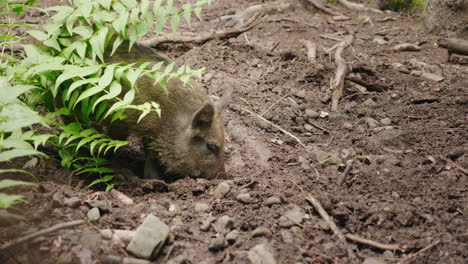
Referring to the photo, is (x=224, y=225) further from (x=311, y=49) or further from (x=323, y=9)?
(x=323, y=9)

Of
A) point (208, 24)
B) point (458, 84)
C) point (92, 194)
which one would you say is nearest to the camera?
point (92, 194)

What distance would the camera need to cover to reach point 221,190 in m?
4.35

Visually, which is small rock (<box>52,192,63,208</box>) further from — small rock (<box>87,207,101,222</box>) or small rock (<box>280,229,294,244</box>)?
small rock (<box>280,229,294,244</box>)

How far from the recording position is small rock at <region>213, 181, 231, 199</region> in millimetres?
4309

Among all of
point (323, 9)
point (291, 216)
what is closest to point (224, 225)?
point (291, 216)

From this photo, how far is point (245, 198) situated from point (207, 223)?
1.70ft

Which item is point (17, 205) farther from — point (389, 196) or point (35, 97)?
point (389, 196)

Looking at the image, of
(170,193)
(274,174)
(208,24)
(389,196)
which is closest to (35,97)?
(170,193)

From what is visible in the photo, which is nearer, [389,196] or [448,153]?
[389,196]

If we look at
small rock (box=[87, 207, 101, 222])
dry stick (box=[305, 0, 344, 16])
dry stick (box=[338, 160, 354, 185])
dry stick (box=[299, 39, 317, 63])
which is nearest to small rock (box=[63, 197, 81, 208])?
small rock (box=[87, 207, 101, 222])

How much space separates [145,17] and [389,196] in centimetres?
285

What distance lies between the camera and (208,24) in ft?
29.6

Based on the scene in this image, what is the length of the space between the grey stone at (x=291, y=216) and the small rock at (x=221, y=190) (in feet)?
2.29

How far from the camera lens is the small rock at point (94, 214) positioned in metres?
3.56
